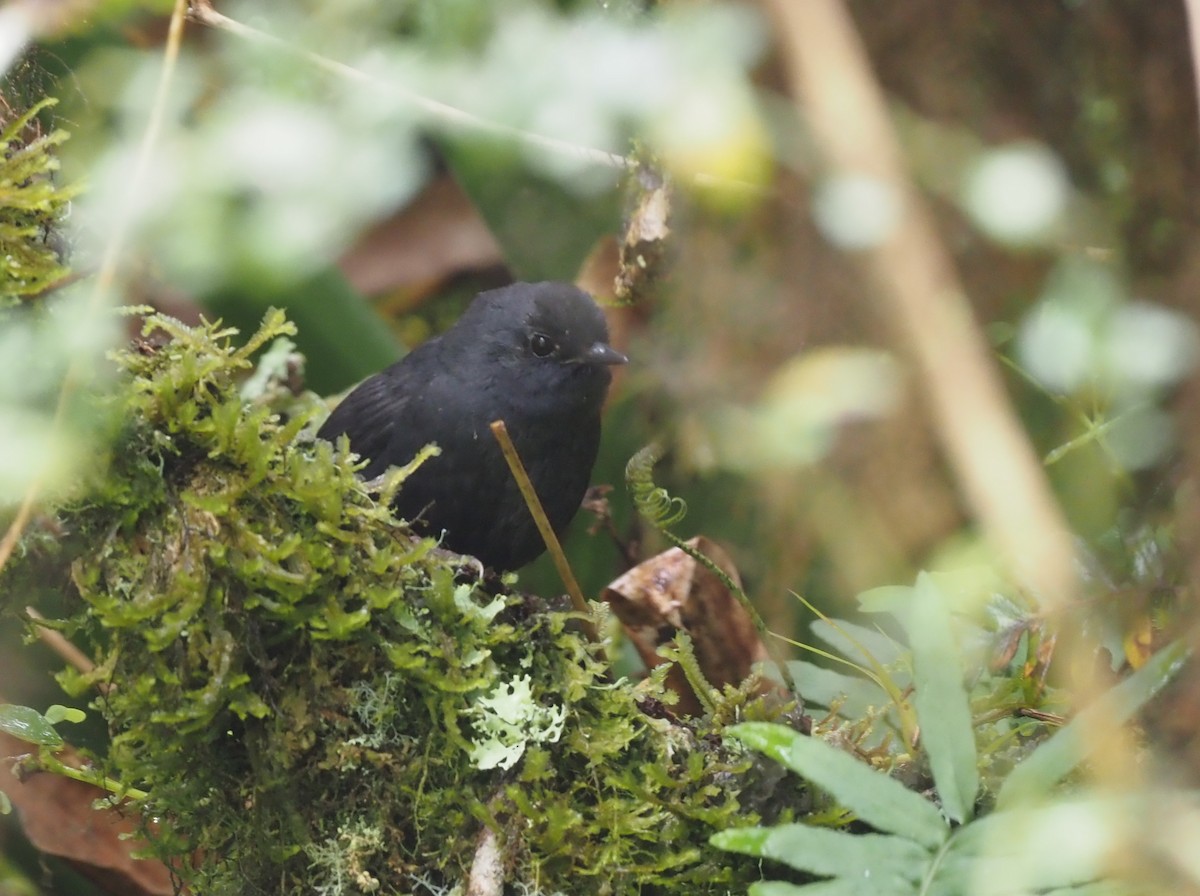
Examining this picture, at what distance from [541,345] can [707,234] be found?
0.98m

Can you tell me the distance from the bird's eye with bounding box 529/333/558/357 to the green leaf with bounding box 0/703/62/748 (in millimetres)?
1375

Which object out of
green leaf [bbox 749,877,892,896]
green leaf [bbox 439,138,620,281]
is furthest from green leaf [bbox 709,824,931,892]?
green leaf [bbox 439,138,620,281]

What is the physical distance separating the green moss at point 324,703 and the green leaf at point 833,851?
1.02 feet

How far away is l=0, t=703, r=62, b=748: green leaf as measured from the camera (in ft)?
5.25

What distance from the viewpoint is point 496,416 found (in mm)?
2582

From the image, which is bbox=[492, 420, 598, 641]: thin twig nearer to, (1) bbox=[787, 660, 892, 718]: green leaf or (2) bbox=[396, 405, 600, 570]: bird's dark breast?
(1) bbox=[787, 660, 892, 718]: green leaf

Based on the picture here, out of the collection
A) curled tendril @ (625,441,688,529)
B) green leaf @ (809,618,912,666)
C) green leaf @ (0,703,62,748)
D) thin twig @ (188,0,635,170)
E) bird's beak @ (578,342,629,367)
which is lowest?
green leaf @ (809,618,912,666)

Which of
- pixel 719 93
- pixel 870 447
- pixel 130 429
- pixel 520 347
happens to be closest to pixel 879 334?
pixel 870 447

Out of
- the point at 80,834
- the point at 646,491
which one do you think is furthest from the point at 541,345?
the point at 80,834

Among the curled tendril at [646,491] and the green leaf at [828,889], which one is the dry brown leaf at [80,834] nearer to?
the curled tendril at [646,491]

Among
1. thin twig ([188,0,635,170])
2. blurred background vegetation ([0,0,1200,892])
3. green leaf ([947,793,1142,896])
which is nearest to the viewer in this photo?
green leaf ([947,793,1142,896])

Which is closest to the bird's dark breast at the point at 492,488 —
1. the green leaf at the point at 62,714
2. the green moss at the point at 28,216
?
the green leaf at the point at 62,714

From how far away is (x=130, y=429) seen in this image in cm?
160

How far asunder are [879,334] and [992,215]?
0.98 m
